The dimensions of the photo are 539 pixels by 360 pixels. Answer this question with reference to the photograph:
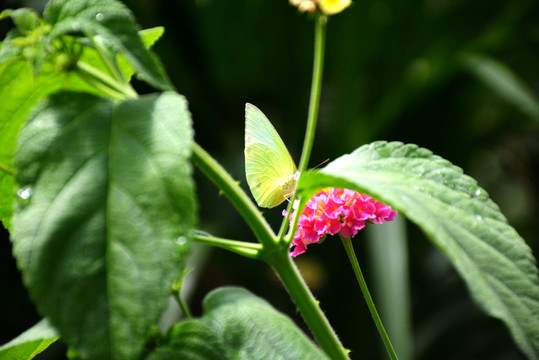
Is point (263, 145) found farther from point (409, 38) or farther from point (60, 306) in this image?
point (409, 38)

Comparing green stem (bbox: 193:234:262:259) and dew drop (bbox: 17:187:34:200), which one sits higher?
dew drop (bbox: 17:187:34:200)

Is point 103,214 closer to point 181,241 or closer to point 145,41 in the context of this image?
point 181,241

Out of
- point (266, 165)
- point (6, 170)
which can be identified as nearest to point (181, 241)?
point (6, 170)

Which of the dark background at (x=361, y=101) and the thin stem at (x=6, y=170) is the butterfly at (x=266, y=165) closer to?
the thin stem at (x=6, y=170)

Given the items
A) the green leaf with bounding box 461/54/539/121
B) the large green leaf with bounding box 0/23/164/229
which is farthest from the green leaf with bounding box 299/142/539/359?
the green leaf with bounding box 461/54/539/121

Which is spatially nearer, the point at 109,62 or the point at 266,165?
the point at 109,62

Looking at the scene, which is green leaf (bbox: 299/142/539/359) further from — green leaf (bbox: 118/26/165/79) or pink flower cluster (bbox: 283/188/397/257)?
green leaf (bbox: 118/26/165/79)

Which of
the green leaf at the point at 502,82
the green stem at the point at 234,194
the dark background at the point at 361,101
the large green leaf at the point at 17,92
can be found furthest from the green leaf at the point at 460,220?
the green leaf at the point at 502,82
